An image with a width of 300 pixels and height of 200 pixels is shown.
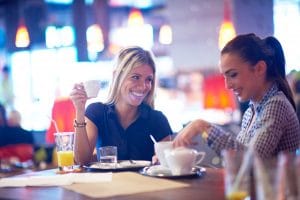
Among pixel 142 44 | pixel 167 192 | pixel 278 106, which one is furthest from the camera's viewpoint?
pixel 142 44

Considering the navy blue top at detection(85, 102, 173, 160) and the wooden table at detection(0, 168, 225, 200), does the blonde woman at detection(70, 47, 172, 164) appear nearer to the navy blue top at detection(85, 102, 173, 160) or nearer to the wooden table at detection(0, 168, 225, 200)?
the navy blue top at detection(85, 102, 173, 160)

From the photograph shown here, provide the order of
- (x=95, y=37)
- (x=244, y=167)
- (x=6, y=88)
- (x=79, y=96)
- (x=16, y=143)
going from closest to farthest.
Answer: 1. (x=244, y=167)
2. (x=79, y=96)
3. (x=16, y=143)
4. (x=95, y=37)
5. (x=6, y=88)

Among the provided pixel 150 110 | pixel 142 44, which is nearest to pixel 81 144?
pixel 150 110

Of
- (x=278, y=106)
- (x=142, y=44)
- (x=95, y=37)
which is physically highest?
(x=95, y=37)

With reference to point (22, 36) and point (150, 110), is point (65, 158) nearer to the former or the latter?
point (150, 110)

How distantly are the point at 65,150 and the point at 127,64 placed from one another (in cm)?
73

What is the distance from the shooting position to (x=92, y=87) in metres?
2.57

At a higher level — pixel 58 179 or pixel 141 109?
pixel 141 109

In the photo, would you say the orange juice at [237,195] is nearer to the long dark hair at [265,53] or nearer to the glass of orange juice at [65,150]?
the long dark hair at [265,53]

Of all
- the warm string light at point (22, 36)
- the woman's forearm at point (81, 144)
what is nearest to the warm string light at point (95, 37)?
the warm string light at point (22, 36)

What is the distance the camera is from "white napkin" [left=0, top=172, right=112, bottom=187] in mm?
2109

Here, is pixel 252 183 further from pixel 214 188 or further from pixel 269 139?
pixel 269 139

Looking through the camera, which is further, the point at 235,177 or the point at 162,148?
the point at 162,148

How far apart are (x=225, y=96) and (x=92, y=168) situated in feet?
13.5
